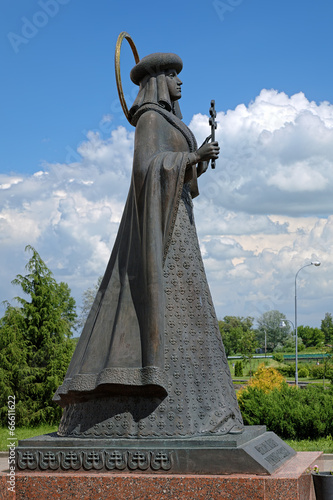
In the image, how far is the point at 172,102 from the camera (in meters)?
7.18

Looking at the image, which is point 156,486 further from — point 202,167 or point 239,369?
point 239,369

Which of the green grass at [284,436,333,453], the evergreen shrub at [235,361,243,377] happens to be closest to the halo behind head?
the green grass at [284,436,333,453]

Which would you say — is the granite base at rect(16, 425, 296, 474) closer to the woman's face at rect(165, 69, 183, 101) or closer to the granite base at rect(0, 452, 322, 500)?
the granite base at rect(0, 452, 322, 500)

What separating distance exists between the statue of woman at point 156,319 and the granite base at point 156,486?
44 cm

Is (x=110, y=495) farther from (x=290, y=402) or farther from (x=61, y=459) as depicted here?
(x=290, y=402)

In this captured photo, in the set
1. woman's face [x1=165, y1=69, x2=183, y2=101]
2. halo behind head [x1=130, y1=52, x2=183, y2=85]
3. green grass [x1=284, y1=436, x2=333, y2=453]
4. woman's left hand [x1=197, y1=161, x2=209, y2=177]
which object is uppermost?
halo behind head [x1=130, y1=52, x2=183, y2=85]

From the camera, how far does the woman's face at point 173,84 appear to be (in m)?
7.01

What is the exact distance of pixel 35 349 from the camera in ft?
61.2

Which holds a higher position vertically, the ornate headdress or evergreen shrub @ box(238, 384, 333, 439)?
the ornate headdress

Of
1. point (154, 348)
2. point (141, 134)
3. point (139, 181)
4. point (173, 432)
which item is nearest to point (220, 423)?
point (173, 432)

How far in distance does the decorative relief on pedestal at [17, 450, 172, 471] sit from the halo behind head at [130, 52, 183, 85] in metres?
3.88

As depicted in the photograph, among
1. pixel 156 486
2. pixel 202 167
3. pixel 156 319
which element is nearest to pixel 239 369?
pixel 202 167

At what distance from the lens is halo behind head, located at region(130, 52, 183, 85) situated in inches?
274

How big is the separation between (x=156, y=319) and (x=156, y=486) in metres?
1.43
